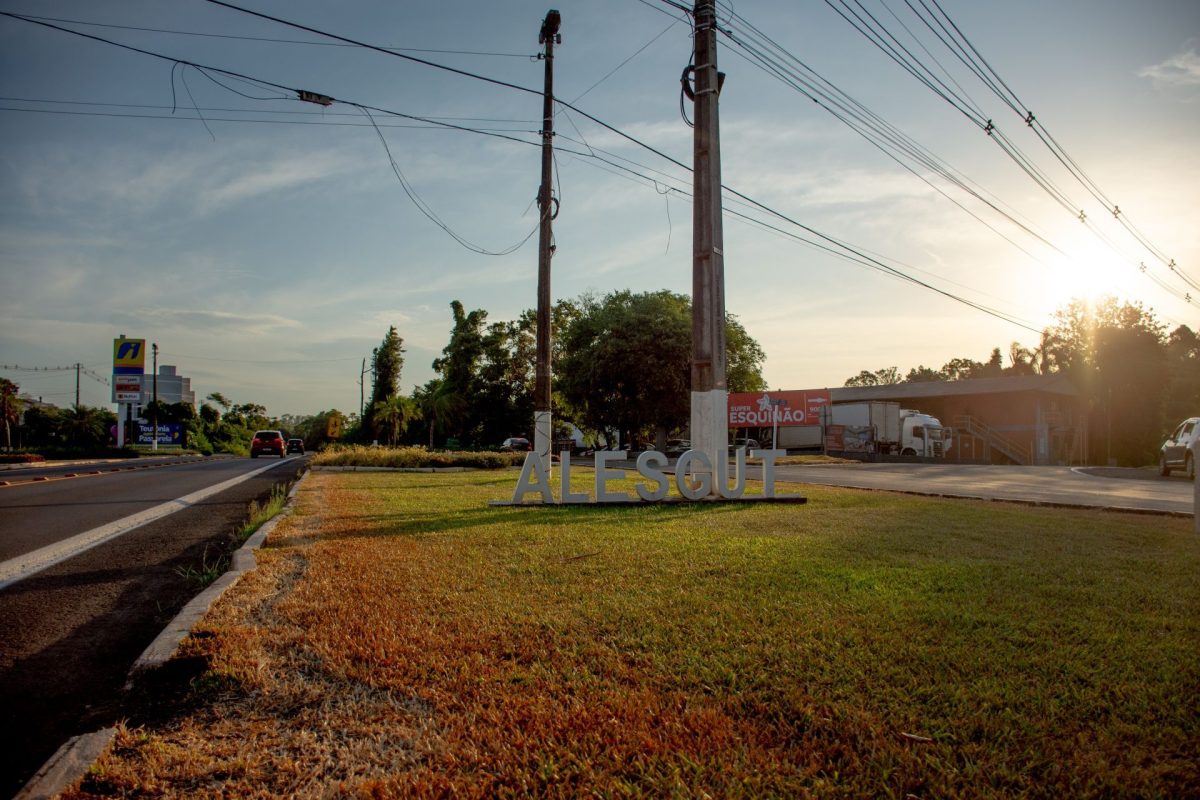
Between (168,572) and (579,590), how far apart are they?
3.80 metres

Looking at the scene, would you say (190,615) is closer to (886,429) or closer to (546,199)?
(546,199)

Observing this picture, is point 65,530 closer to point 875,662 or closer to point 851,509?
point 875,662

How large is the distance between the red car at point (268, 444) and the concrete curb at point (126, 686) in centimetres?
3923

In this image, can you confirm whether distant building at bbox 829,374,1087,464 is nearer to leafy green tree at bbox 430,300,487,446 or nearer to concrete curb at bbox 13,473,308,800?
leafy green tree at bbox 430,300,487,446

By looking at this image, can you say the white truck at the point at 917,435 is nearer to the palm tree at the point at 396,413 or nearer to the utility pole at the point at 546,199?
the utility pole at the point at 546,199

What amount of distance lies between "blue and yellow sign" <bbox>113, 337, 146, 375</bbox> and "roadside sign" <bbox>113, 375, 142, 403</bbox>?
0.76m

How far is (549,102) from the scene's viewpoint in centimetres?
1591

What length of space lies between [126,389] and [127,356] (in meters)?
3.00

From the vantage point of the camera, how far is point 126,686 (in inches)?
122

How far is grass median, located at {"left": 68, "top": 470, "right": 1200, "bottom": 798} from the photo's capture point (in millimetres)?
2215

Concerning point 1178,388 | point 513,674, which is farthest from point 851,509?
point 1178,388

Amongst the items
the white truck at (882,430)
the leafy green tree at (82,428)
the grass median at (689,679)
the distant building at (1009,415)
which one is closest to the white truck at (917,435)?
the white truck at (882,430)

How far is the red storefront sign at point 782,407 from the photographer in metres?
36.0

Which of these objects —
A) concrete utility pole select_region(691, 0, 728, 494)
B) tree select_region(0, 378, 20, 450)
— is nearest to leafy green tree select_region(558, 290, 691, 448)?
concrete utility pole select_region(691, 0, 728, 494)
